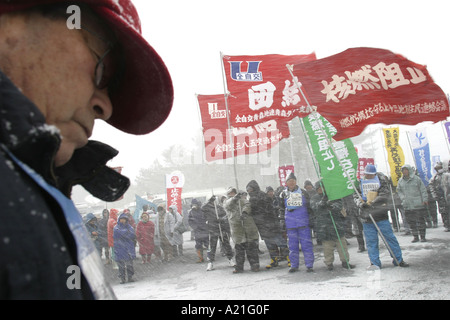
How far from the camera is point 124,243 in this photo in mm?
7617

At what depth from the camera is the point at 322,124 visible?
251 inches

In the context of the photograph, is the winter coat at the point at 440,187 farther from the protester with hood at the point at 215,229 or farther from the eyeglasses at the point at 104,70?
the eyeglasses at the point at 104,70

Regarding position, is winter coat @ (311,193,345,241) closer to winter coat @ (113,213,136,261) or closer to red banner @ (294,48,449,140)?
red banner @ (294,48,449,140)

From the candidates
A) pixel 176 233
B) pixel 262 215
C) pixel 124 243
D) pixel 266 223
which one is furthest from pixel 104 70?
pixel 176 233

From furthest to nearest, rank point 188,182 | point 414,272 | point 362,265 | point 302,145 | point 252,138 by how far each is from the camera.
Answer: point 188,182
point 302,145
point 252,138
point 362,265
point 414,272

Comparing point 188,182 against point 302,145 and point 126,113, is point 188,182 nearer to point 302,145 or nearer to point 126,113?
point 302,145

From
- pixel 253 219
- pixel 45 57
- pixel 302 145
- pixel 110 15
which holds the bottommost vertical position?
pixel 253 219

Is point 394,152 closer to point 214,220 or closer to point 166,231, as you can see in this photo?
point 214,220

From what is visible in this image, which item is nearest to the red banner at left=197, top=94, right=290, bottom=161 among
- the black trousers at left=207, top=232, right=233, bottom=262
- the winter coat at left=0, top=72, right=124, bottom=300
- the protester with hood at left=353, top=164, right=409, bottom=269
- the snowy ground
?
the black trousers at left=207, top=232, right=233, bottom=262

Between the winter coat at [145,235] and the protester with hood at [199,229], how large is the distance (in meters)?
1.26

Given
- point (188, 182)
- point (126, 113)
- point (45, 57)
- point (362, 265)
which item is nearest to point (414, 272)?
point (362, 265)

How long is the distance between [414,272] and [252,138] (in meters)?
5.20
